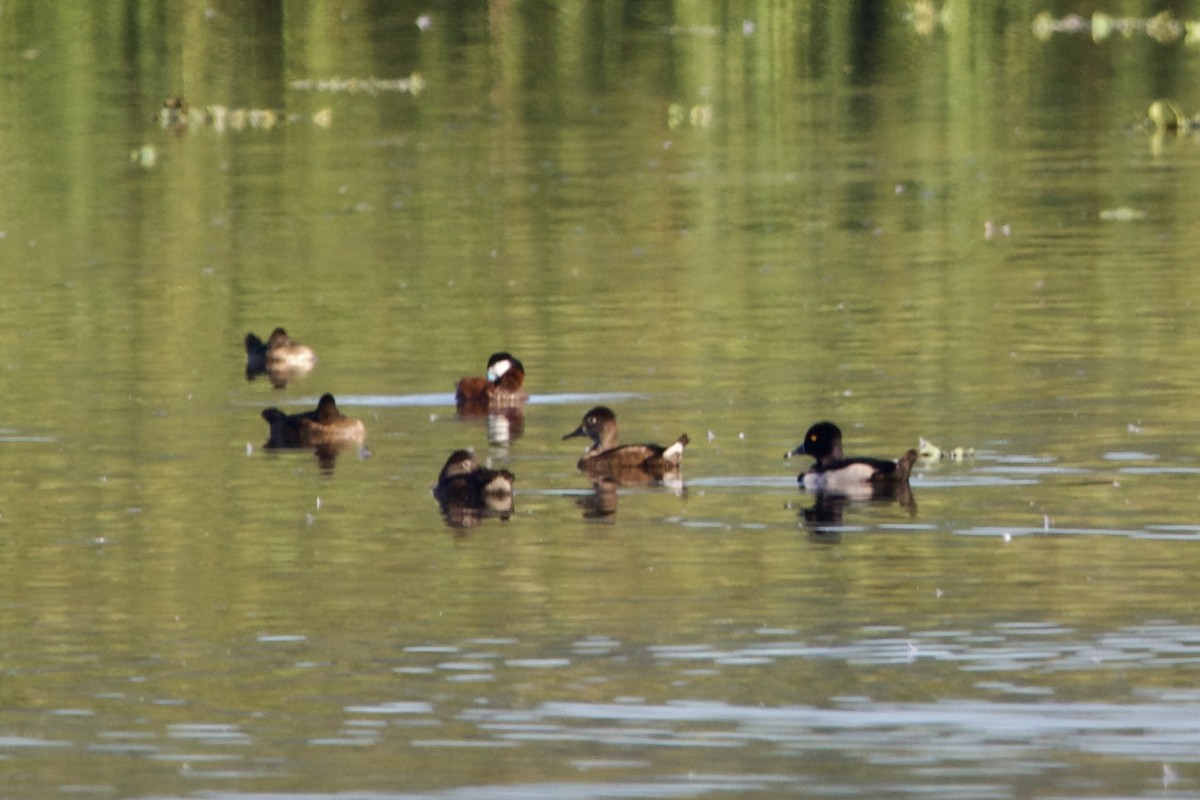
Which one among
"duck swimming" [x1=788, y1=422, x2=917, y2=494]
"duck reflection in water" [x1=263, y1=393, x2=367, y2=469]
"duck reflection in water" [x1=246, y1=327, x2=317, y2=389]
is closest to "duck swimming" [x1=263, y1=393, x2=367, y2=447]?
"duck reflection in water" [x1=263, y1=393, x2=367, y2=469]

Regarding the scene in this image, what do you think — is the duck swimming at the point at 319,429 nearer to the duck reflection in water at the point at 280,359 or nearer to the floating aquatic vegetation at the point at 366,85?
the duck reflection in water at the point at 280,359

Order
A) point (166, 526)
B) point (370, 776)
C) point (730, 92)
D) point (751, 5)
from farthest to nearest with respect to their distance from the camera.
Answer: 1. point (751, 5)
2. point (730, 92)
3. point (166, 526)
4. point (370, 776)

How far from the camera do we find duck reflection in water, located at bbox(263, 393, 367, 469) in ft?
63.9

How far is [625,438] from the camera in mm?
19344

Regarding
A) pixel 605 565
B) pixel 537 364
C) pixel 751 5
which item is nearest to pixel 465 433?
pixel 537 364

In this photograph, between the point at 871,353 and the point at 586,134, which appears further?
the point at 586,134

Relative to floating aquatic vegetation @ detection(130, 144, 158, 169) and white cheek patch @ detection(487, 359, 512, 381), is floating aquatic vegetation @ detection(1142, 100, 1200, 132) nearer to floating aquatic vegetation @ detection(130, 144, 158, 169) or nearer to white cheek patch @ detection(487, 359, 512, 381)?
floating aquatic vegetation @ detection(130, 144, 158, 169)

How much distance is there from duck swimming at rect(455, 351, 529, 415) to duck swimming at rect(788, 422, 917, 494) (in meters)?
3.56

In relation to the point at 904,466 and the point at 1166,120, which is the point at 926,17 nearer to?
the point at 1166,120

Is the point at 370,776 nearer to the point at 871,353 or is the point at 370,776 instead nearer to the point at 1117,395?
the point at 1117,395

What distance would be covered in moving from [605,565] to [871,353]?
7765 mm

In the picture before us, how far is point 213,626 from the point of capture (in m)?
13.8

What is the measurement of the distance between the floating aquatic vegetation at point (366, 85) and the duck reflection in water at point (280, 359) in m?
23.7

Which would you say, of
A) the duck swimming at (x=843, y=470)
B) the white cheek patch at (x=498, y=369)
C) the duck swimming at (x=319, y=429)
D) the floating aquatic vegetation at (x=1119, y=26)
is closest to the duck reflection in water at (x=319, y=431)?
the duck swimming at (x=319, y=429)
